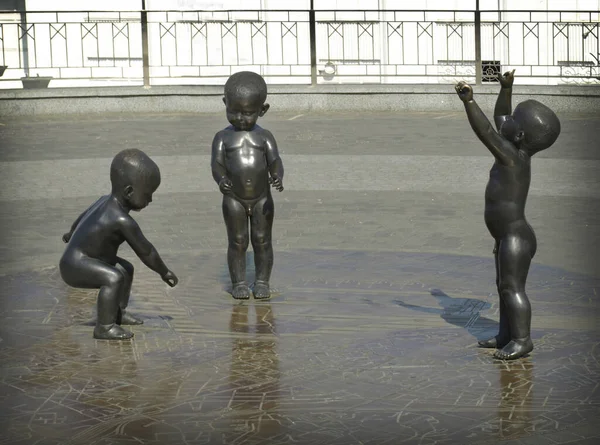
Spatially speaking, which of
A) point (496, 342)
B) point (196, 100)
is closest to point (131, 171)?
point (496, 342)

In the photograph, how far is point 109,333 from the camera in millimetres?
7570

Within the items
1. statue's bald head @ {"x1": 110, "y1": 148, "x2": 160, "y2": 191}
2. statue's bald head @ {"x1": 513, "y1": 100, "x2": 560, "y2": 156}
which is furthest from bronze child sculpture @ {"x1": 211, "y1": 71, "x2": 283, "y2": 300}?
statue's bald head @ {"x1": 513, "y1": 100, "x2": 560, "y2": 156}

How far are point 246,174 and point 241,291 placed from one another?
2.78ft

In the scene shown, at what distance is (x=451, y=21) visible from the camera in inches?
792

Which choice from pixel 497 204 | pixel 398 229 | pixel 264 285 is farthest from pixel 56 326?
pixel 398 229

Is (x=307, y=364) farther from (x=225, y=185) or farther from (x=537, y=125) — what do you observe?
(x=537, y=125)

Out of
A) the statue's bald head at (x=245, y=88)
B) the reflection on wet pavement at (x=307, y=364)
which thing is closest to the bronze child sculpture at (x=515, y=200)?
the reflection on wet pavement at (x=307, y=364)

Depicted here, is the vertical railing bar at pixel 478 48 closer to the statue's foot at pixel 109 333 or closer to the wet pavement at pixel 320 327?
the wet pavement at pixel 320 327

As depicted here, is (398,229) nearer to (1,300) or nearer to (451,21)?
(1,300)

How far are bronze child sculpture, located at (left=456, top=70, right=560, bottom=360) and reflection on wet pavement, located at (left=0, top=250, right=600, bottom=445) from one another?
10.3 inches

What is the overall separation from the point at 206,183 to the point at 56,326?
559 centimetres

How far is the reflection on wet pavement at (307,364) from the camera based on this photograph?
19.7 ft

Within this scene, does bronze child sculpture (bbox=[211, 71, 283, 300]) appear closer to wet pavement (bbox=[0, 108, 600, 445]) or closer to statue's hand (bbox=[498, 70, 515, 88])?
wet pavement (bbox=[0, 108, 600, 445])

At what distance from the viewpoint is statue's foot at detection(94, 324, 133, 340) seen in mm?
7574
